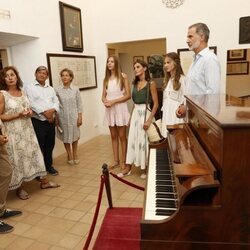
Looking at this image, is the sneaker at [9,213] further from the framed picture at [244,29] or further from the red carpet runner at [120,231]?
the framed picture at [244,29]

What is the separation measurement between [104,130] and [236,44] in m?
3.14

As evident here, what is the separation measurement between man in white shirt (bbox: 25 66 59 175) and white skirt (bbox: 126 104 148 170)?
1042mm

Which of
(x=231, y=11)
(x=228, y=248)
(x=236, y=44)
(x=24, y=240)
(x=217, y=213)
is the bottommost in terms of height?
(x=24, y=240)

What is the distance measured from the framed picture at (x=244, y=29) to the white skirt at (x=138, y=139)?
2.33 meters

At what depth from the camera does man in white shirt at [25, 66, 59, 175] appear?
3.23 meters

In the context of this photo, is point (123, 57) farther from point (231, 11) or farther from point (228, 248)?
point (228, 248)

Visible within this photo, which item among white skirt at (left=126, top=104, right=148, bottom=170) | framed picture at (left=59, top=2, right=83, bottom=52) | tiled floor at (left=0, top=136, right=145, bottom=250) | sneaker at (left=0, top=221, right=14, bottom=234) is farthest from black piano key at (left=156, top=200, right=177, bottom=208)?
framed picture at (left=59, top=2, right=83, bottom=52)

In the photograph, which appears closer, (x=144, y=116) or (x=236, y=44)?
(x=144, y=116)

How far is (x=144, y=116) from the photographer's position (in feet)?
10.4

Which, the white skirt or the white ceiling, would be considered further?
the white ceiling

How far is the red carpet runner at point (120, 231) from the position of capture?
1.44 meters

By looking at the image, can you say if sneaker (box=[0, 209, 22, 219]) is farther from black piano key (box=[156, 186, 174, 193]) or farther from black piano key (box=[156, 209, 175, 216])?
black piano key (box=[156, 209, 175, 216])

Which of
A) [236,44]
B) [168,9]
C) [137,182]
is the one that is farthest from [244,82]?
[137,182]

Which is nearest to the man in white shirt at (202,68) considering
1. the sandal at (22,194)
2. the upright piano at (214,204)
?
the upright piano at (214,204)
